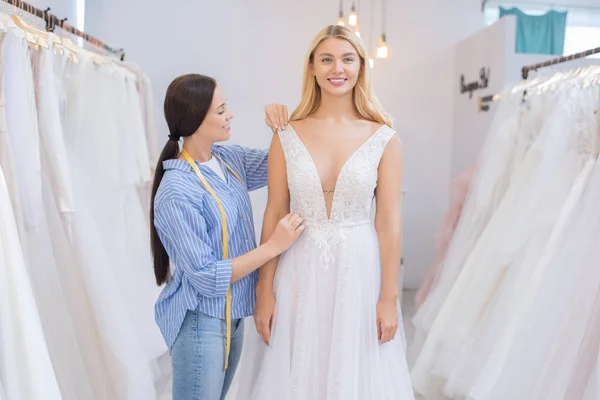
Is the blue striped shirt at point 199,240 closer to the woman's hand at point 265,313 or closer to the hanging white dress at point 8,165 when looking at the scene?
the woman's hand at point 265,313

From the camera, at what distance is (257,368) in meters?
1.74

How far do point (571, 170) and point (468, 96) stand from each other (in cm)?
207

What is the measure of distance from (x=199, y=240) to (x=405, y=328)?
2820mm

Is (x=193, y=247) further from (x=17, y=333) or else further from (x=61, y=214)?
(x=61, y=214)

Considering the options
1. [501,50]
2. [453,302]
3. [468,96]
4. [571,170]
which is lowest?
[453,302]

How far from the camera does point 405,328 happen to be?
3.99m

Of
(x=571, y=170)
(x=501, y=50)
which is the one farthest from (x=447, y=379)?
(x=501, y=50)

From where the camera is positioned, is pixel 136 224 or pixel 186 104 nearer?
pixel 186 104

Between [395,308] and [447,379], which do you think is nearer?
[395,308]

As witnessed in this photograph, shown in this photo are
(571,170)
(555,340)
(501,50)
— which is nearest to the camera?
(555,340)

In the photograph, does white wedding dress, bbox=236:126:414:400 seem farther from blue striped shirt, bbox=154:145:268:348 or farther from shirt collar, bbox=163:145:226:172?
shirt collar, bbox=163:145:226:172

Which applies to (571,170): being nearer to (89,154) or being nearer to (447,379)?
(447,379)

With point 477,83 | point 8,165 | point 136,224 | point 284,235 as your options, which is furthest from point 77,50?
point 477,83

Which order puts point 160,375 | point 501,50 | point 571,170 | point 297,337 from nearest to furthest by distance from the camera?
point 297,337 → point 571,170 → point 160,375 → point 501,50
